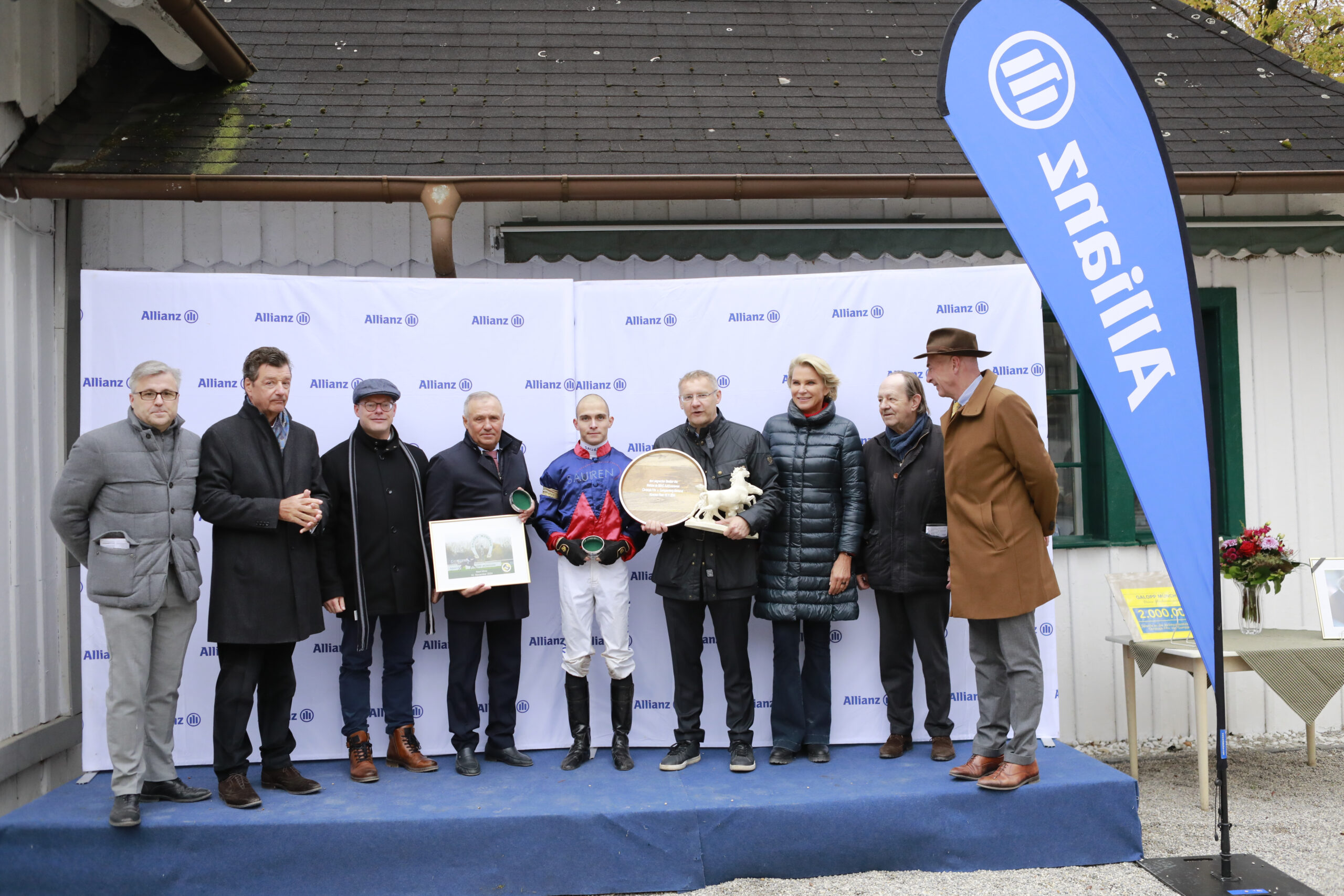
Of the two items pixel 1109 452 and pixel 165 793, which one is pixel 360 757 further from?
pixel 1109 452

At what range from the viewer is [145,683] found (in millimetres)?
4066

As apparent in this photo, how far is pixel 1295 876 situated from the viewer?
13.3ft

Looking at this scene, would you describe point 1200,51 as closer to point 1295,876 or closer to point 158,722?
point 1295,876

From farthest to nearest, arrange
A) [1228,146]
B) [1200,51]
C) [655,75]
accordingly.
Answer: [1200,51] < [655,75] < [1228,146]

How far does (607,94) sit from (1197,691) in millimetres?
4708

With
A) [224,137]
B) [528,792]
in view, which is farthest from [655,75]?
[528,792]

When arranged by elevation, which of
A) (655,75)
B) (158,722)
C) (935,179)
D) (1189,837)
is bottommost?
(1189,837)

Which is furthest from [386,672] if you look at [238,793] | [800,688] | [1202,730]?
[1202,730]

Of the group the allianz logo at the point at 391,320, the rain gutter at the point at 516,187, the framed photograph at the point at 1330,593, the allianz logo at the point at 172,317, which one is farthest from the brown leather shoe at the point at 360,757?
the framed photograph at the point at 1330,593

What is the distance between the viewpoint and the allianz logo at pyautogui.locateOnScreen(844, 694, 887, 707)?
5.10m

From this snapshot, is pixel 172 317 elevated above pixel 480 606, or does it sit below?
above

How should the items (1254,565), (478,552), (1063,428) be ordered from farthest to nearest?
(1063,428)
(1254,565)
(478,552)

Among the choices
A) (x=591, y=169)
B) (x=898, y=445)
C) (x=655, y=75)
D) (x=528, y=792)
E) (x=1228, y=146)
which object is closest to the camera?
A: (x=528, y=792)

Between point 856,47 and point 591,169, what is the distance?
249 cm
